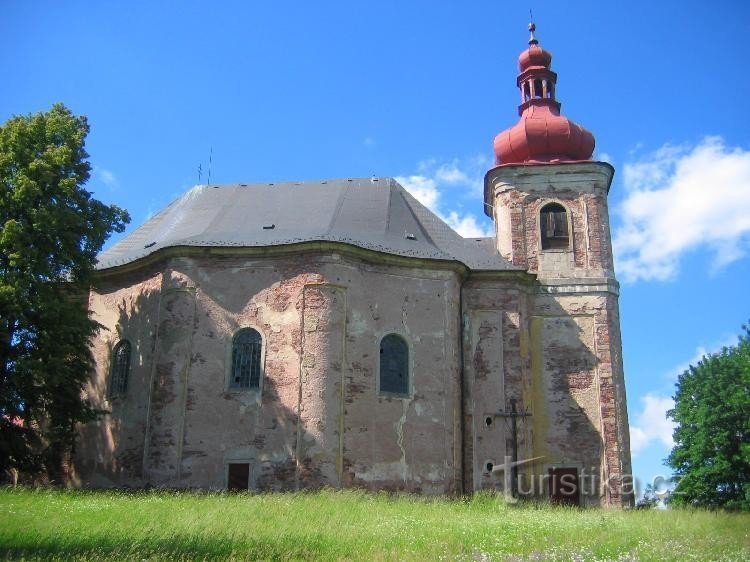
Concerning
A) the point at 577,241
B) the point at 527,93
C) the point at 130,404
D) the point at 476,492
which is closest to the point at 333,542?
the point at 476,492

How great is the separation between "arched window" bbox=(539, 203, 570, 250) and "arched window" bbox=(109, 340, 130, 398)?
43.0 ft

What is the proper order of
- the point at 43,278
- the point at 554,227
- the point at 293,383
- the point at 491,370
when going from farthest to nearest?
the point at 554,227, the point at 491,370, the point at 293,383, the point at 43,278

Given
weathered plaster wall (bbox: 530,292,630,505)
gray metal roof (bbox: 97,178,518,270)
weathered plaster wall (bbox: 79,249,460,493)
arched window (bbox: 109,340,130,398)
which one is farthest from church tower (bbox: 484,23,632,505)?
arched window (bbox: 109,340,130,398)

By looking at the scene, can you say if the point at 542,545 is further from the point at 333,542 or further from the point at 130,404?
the point at 130,404

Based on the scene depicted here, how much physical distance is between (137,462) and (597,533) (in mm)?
12372

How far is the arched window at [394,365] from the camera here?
2025 centimetres

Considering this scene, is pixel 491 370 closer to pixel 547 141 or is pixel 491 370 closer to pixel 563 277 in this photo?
pixel 563 277

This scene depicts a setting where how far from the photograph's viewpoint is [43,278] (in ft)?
60.4

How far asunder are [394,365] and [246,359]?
3.94 m

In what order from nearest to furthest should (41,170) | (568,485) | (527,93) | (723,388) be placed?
(41,170), (568,485), (527,93), (723,388)

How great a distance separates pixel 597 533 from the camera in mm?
12352

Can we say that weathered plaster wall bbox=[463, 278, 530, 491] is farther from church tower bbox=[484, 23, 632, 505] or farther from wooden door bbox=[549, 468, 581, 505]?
wooden door bbox=[549, 468, 581, 505]

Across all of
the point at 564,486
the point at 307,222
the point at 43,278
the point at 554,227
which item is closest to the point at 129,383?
the point at 43,278

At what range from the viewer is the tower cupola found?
25281mm
